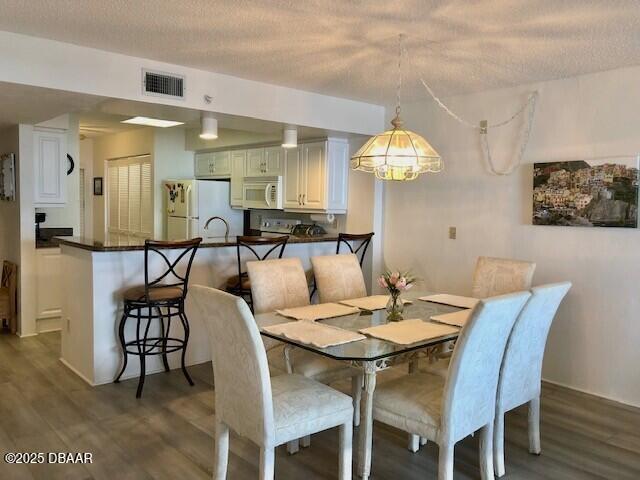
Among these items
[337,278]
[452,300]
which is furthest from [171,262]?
[452,300]

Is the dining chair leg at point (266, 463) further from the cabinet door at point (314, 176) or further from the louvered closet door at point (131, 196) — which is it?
the louvered closet door at point (131, 196)

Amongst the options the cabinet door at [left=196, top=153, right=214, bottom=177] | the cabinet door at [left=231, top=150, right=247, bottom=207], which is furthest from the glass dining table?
the cabinet door at [left=196, top=153, right=214, bottom=177]

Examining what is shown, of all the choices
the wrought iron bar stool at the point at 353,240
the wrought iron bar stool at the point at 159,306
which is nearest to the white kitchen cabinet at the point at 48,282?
the wrought iron bar stool at the point at 159,306

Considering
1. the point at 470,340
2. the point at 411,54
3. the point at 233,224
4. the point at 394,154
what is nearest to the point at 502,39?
the point at 411,54

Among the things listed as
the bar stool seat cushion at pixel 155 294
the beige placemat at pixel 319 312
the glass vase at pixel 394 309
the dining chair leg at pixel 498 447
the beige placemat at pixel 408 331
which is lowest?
the dining chair leg at pixel 498 447

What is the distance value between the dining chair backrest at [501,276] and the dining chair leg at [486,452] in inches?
51.9

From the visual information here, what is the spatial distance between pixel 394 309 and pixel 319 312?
1.43 ft

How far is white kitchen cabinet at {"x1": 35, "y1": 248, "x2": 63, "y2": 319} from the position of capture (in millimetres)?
5207

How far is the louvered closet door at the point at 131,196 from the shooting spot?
7402mm

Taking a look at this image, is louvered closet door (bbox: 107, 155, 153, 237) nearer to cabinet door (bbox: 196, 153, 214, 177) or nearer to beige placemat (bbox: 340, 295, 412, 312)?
cabinet door (bbox: 196, 153, 214, 177)

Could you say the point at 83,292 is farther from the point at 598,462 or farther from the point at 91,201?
the point at 91,201

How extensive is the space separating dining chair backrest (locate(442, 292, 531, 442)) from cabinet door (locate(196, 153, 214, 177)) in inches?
213

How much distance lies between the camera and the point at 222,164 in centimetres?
689

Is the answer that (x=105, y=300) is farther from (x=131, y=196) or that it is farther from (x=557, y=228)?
(x=131, y=196)
